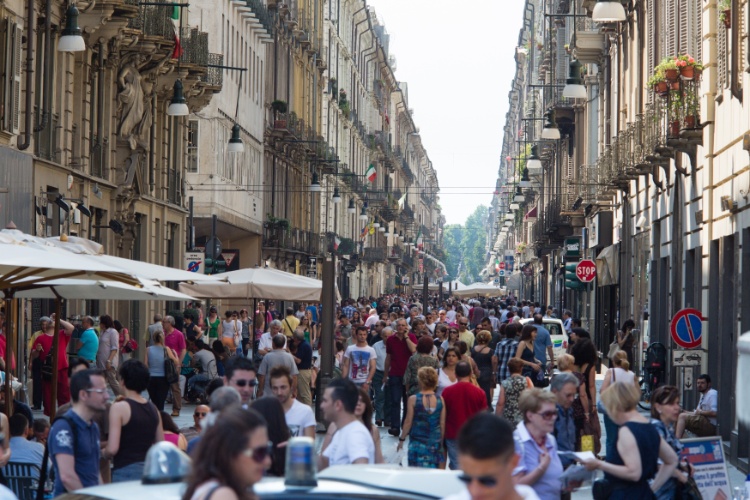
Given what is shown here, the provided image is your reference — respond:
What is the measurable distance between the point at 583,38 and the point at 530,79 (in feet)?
193

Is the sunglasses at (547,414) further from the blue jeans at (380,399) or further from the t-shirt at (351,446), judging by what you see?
the blue jeans at (380,399)

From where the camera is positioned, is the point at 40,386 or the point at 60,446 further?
the point at 40,386

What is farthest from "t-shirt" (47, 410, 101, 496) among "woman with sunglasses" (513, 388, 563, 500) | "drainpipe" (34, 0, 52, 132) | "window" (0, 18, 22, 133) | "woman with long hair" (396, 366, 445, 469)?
"drainpipe" (34, 0, 52, 132)

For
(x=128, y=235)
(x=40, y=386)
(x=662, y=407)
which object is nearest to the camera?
(x=662, y=407)

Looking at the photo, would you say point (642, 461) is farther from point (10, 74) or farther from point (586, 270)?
point (586, 270)

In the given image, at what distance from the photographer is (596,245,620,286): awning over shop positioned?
35.0 meters

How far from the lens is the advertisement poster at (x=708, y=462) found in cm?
1102

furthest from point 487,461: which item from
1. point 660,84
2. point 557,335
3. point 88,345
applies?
point 557,335

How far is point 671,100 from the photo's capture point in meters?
21.0

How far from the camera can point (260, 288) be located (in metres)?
24.7

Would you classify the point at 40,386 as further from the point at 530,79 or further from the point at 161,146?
the point at 530,79

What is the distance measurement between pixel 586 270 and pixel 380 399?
15.7 m

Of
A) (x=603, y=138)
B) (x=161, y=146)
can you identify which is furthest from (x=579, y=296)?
(x=161, y=146)

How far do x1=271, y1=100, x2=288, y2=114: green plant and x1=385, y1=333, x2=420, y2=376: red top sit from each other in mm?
33978
